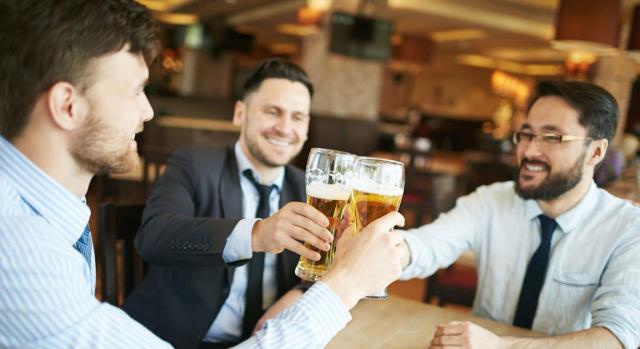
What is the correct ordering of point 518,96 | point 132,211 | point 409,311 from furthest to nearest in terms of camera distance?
point 518,96
point 132,211
point 409,311

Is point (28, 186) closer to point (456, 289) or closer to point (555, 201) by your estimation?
point (555, 201)

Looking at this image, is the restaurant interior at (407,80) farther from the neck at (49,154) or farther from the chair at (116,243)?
the neck at (49,154)

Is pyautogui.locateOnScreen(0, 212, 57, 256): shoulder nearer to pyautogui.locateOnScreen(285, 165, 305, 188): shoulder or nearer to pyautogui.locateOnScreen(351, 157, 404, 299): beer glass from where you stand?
pyautogui.locateOnScreen(351, 157, 404, 299): beer glass

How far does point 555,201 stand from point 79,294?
1451mm

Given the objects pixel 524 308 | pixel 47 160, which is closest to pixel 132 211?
pixel 47 160

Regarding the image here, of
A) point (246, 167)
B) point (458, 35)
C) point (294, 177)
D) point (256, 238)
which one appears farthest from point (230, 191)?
point (458, 35)

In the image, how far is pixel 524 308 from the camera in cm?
171

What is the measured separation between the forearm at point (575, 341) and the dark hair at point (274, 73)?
1120mm

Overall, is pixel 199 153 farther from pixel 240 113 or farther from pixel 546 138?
pixel 546 138

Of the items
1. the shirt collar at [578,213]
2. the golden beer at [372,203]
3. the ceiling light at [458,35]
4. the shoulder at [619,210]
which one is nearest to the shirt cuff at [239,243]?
the golden beer at [372,203]

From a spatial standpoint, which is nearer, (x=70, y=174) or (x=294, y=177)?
(x=70, y=174)

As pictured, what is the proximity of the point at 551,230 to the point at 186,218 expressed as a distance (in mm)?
1112

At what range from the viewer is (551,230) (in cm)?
173

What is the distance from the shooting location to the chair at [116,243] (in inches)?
62.4
